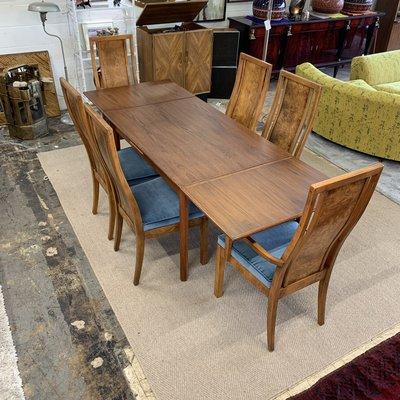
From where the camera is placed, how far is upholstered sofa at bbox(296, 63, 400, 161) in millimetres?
3377

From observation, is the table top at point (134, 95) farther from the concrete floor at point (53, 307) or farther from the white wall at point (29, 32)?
the white wall at point (29, 32)

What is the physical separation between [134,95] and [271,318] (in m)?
1.87

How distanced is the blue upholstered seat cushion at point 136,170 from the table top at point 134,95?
14.7 inches

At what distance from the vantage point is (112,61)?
3.09 meters

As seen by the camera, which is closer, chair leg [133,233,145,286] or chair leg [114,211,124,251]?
chair leg [133,233,145,286]

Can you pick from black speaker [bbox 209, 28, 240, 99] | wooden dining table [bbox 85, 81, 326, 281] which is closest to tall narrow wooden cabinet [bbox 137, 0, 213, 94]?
black speaker [bbox 209, 28, 240, 99]

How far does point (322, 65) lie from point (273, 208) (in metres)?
4.22

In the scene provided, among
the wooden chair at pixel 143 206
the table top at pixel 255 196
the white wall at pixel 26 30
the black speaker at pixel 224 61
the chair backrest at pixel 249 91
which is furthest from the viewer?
the black speaker at pixel 224 61

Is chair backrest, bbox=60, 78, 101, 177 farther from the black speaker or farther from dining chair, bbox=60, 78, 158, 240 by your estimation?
the black speaker

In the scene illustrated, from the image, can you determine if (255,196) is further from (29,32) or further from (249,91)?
(29,32)

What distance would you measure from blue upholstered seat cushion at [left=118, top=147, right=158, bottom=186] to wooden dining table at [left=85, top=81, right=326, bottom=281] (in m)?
0.25

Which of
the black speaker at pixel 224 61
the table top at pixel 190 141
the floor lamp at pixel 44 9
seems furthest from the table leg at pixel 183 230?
the black speaker at pixel 224 61

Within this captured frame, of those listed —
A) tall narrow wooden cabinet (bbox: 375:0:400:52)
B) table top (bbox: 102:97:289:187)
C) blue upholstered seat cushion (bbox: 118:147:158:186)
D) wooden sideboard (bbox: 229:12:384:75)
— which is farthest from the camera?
tall narrow wooden cabinet (bbox: 375:0:400:52)

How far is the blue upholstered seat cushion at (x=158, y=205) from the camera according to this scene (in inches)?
85.8
